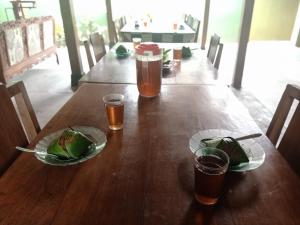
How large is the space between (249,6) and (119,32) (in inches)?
67.6

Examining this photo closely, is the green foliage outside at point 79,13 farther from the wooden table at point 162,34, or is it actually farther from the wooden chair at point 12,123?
the wooden chair at point 12,123

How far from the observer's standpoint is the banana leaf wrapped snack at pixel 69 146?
790mm

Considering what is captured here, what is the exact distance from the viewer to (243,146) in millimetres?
861

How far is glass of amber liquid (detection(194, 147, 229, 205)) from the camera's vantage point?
0.62 m

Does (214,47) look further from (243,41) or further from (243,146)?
(243,146)

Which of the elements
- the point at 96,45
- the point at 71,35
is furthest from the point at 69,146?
the point at 71,35

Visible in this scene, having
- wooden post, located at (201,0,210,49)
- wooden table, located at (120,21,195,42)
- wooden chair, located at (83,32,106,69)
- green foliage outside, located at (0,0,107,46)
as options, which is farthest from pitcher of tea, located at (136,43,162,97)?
green foliage outside, located at (0,0,107,46)

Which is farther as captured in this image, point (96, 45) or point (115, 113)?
point (96, 45)

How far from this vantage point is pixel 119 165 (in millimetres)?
789

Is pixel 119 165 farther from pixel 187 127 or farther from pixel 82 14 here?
pixel 82 14

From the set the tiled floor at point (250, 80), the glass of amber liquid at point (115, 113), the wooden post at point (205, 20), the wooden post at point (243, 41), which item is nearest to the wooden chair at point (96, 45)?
the tiled floor at point (250, 80)

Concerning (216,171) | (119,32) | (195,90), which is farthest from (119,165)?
(119,32)

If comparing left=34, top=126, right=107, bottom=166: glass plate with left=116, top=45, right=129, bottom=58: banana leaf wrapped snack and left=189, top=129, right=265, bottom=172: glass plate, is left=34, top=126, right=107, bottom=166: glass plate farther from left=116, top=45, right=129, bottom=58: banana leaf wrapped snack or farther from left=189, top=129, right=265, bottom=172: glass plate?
left=116, top=45, right=129, bottom=58: banana leaf wrapped snack

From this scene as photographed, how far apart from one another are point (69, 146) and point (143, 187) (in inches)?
10.6
